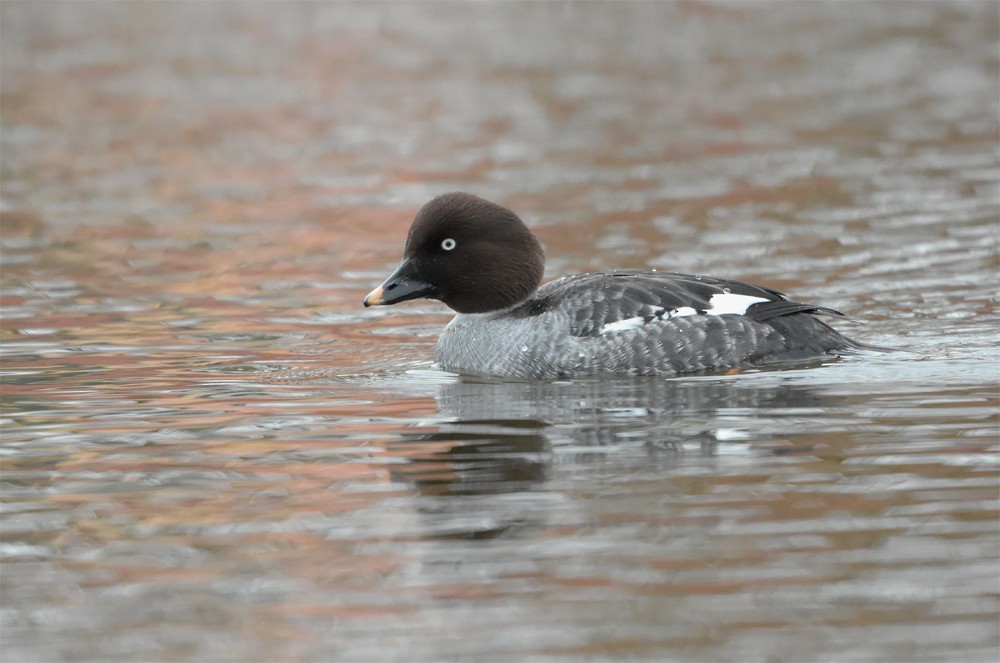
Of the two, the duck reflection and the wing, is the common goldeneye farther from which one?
the duck reflection

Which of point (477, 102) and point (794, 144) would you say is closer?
point (794, 144)

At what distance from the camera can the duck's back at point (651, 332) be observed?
10.2 metres

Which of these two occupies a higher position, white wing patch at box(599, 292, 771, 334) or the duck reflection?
white wing patch at box(599, 292, 771, 334)

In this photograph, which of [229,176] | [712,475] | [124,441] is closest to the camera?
[712,475]

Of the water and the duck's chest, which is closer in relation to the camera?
the water

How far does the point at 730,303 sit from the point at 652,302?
1.67ft

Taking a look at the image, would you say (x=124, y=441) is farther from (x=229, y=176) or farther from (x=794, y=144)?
(x=794, y=144)

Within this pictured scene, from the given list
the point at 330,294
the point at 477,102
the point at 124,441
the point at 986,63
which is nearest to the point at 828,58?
the point at 986,63

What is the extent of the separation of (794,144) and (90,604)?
14744mm

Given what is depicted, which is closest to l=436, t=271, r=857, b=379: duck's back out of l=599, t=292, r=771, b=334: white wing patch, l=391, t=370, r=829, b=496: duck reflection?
l=599, t=292, r=771, b=334: white wing patch

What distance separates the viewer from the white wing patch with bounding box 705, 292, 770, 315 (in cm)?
1034

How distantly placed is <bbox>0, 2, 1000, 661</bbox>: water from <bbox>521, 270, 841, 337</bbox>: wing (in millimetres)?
483

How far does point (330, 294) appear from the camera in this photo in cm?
1363

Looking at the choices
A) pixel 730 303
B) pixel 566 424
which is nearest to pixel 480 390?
pixel 566 424
